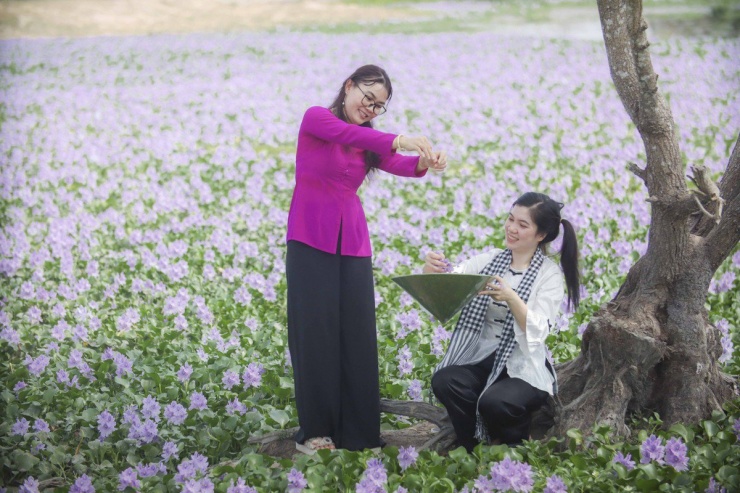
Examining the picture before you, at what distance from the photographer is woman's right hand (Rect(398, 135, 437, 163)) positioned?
2914 mm

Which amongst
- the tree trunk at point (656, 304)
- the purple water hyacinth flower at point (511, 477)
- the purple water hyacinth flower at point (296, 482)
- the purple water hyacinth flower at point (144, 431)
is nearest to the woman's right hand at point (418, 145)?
the tree trunk at point (656, 304)

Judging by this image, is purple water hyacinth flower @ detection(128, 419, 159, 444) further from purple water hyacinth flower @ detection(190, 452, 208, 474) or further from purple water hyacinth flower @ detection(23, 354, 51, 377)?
purple water hyacinth flower @ detection(23, 354, 51, 377)

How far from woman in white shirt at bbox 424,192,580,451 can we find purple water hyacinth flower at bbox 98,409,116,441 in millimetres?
1251

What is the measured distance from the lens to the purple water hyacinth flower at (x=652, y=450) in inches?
119

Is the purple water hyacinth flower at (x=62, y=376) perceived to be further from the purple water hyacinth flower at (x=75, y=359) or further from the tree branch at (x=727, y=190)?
the tree branch at (x=727, y=190)

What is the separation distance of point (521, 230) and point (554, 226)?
0.12 meters

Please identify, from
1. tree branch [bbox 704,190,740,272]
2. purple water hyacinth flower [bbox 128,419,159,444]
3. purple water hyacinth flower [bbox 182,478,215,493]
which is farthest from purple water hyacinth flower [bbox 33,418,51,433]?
tree branch [bbox 704,190,740,272]

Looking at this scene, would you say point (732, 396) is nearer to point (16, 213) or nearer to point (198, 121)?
point (16, 213)

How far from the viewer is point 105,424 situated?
3.50 meters

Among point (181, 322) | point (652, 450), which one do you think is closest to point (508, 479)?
point (652, 450)

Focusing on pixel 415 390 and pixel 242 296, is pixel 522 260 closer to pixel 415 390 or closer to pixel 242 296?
pixel 415 390

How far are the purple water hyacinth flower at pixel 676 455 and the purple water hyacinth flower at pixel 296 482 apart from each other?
1203 mm

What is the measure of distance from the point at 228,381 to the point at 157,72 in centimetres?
1108

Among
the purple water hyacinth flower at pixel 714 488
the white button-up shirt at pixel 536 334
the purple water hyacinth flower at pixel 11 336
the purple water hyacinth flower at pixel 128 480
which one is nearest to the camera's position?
the purple water hyacinth flower at pixel 714 488
